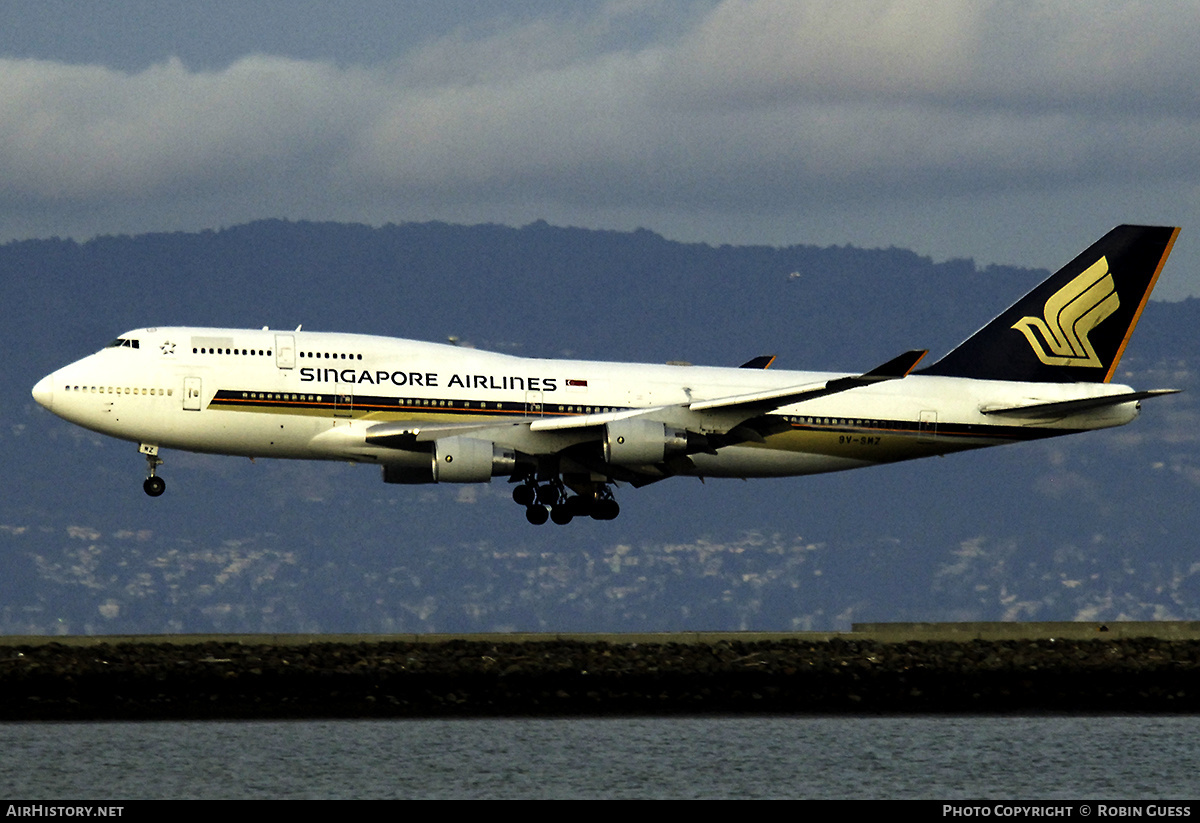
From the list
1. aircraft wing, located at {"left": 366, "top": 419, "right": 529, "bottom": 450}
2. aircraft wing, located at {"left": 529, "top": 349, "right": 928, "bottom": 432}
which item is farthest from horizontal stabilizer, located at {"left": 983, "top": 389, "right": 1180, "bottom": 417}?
aircraft wing, located at {"left": 366, "top": 419, "right": 529, "bottom": 450}

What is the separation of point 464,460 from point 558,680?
23.2ft

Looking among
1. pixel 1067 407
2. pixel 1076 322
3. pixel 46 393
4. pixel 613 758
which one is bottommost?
pixel 613 758

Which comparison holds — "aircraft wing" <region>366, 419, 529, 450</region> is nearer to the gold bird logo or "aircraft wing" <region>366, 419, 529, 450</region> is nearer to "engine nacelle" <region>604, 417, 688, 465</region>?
"engine nacelle" <region>604, 417, 688, 465</region>

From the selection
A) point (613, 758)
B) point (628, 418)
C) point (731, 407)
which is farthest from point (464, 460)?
point (613, 758)

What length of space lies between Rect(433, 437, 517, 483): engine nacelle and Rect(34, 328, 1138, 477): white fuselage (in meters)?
1.22

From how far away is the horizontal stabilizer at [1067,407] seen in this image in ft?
194

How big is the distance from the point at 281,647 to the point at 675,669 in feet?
37.4

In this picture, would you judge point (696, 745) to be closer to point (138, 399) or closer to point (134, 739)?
point (134, 739)

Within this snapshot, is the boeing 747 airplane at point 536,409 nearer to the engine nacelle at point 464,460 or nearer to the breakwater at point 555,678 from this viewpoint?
the engine nacelle at point 464,460

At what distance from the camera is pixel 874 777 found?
4606 cm

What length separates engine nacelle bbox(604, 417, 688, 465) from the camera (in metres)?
55.3

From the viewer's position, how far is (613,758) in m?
47.9

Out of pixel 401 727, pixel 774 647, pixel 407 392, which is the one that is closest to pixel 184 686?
pixel 401 727

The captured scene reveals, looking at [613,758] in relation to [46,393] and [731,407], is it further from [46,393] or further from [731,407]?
[46,393]
